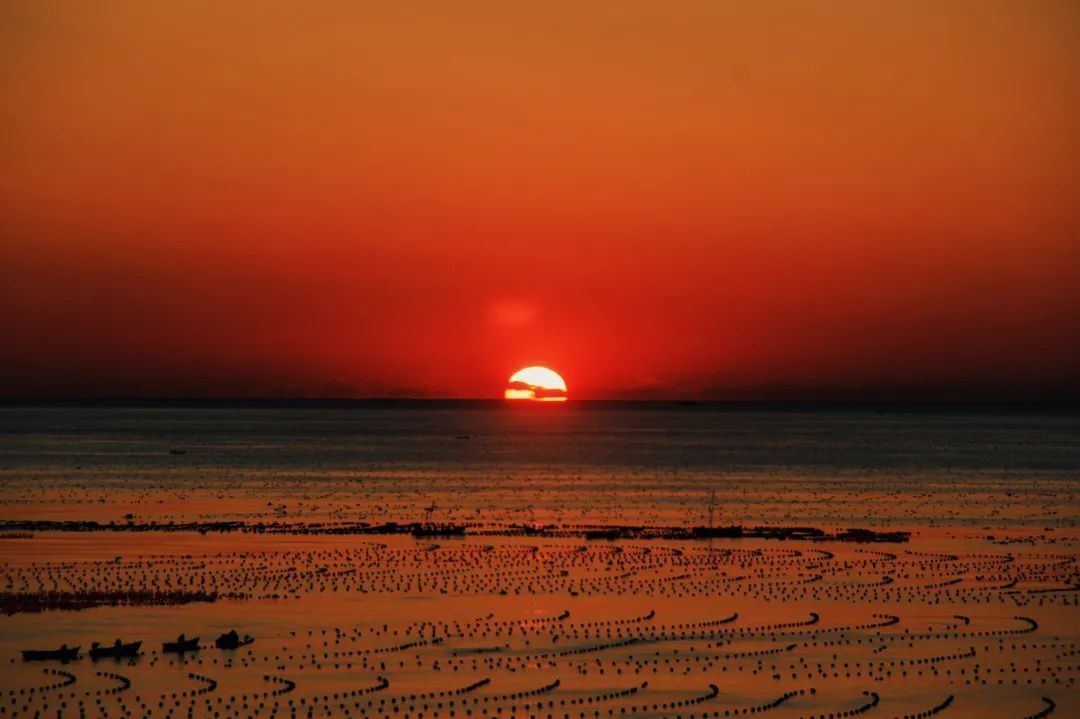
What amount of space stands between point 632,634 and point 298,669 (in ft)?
36.6

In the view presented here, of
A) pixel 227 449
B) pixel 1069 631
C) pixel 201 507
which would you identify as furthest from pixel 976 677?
pixel 227 449

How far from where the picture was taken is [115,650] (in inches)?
1698

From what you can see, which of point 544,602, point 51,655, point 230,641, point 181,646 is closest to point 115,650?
point 51,655

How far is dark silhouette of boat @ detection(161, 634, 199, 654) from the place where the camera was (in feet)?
144

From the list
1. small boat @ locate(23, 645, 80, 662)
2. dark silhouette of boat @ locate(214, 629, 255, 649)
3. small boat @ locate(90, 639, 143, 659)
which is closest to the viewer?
small boat @ locate(23, 645, 80, 662)

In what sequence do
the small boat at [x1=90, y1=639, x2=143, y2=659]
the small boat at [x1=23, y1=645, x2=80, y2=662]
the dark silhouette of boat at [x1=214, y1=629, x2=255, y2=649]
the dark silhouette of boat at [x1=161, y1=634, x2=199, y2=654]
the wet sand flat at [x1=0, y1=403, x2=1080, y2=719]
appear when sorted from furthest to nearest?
the dark silhouette of boat at [x1=214, y1=629, x2=255, y2=649] → the dark silhouette of boat at [x1=161, y1=634, x2=199, y2=654] → the small boat at [x1=90, y1=639, x2=143, y2=659] → the small boat at [x1=23, y1=645, x2=80, y2=662] → the wet sand flat at [x1=0, y1=403, x2=1080, y2=719]

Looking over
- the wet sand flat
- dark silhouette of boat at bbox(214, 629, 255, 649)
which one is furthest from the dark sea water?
dark silhouette of boat at bbox(214, 629, 255, 649)

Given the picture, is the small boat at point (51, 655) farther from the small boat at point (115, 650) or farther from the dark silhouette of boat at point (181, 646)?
the dark silhouette of boat at point (181, 646)

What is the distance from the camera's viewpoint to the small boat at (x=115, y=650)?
1689 inches

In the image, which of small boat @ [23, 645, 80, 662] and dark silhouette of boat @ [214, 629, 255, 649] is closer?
small boat @ [23, 645, 80, 662]

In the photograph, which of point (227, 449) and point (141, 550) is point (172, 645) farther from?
point (227, 449)

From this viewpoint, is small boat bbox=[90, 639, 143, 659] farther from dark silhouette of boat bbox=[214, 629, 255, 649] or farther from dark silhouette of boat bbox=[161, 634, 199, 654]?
dark silhouette of boat bbox=[214, 629, 255, 649]

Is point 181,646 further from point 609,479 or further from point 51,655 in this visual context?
point 609,479

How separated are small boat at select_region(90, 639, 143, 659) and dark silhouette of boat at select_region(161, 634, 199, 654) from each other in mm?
899
